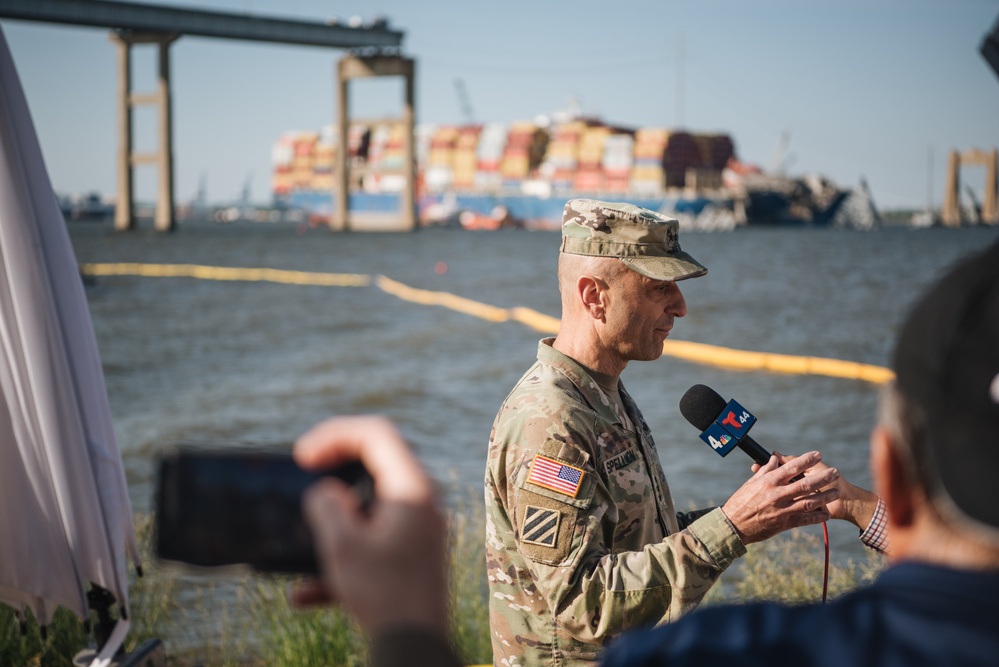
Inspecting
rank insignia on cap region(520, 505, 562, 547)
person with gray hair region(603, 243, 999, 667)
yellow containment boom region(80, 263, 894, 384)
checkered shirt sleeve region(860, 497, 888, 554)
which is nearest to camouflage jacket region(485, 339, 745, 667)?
rank insignia on cap region(520, 505, 562, 547)

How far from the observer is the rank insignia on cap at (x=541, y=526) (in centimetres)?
241

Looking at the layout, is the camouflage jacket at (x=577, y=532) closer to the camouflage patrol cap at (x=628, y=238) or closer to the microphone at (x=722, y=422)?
the microphone at (x=722, y=422)

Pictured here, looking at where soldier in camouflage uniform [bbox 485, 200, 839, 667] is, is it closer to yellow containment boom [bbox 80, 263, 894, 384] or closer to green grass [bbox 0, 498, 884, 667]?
yellow containment boom [bbox 80, 263, 894, 384]

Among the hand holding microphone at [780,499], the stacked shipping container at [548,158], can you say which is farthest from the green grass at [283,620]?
the stacked shipping container at [548,158]

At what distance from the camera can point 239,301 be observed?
32594mm

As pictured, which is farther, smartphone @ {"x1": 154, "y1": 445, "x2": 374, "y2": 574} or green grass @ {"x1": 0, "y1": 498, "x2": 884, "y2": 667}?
green grass @ {"x1": 0, "y1": 498, "x2": 884, "y2": 667}

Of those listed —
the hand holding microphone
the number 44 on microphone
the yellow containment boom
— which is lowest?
the yellow containment boom

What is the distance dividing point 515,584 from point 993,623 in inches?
67.8

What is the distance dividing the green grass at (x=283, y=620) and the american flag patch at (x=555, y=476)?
2020 mm

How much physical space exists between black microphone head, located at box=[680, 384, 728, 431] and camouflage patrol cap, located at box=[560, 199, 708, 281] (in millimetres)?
309

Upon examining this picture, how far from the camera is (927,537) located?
1.06 metres

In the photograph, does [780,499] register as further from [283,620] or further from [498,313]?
[498,313]

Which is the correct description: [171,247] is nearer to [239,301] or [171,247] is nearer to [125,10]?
[125,10]

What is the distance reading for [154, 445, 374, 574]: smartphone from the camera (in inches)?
42.9
